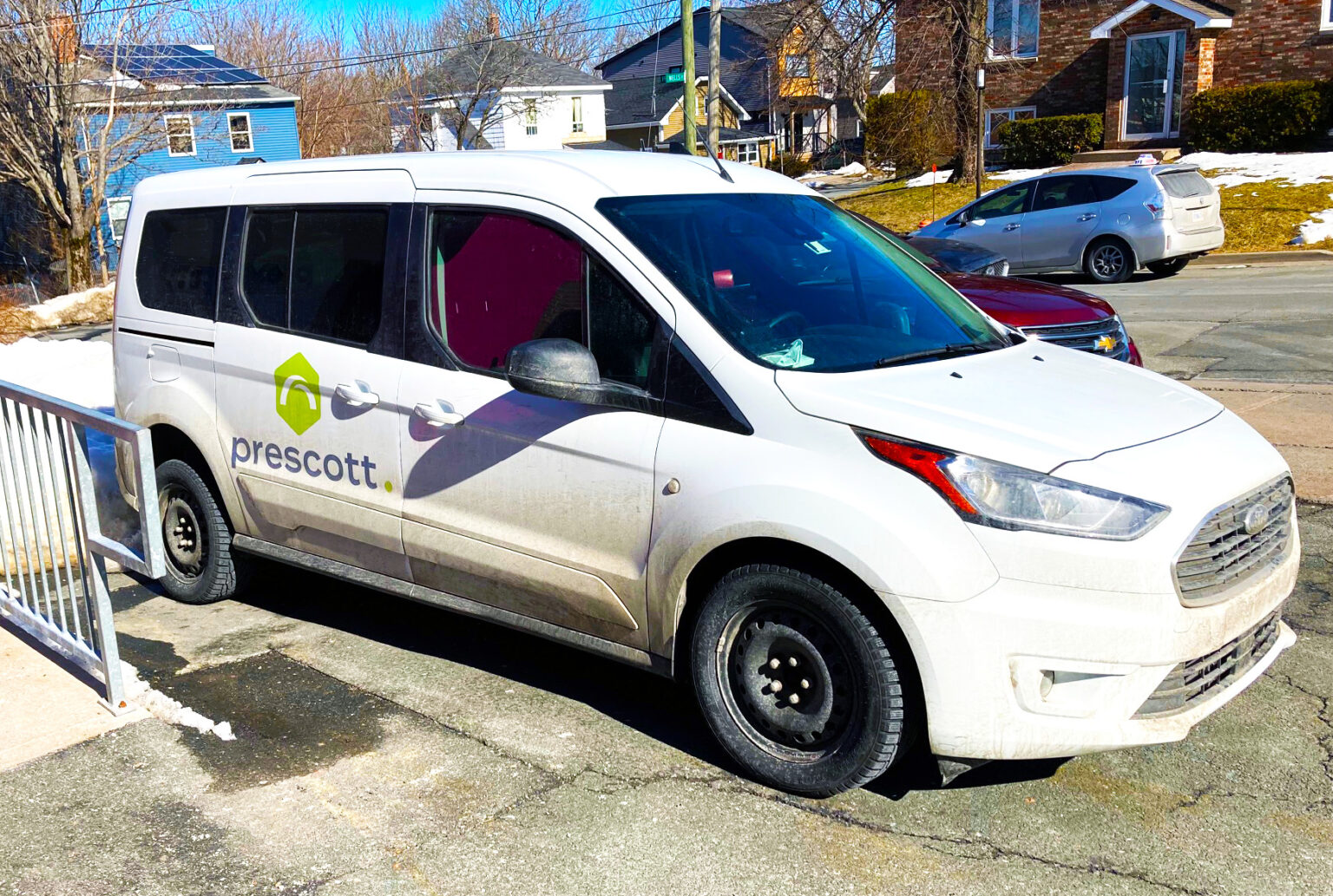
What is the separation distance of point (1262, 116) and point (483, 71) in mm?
35223

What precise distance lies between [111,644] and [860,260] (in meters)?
3.15

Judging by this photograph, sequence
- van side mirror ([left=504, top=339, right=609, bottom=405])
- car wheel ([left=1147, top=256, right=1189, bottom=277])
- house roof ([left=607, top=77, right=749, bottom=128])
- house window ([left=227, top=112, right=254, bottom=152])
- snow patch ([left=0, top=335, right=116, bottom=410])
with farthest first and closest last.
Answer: house roof ([left=607, top=77, right=749, bottom=128]), house window ([left=227, top=112, right=254, bottom=152]), car wheel ([left=1147, top=256, right=1189, bottom=277]), snow patch ([left=0, top=335, right=116, bottom=410]), van side mirror ([left=504, top=339, right=609, bottom=405])

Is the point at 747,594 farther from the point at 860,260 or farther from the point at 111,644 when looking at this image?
the point at 111,644

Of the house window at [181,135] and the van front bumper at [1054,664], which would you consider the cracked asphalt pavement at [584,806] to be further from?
the house window at [181,135]

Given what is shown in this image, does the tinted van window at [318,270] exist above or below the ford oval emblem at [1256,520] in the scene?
above

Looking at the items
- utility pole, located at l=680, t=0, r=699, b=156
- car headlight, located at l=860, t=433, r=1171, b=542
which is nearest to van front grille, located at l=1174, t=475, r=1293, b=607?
car headlight, located at l=860, t=433, r=1171, b=542

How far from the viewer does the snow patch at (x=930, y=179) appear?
31.2 metres

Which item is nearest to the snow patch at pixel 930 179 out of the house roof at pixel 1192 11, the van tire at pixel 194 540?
the house roof at pixel 1192 11

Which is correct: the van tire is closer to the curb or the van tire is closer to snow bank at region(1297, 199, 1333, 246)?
the curb

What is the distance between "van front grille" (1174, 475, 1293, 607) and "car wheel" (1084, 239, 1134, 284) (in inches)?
563

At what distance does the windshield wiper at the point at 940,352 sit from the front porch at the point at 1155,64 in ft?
95.0

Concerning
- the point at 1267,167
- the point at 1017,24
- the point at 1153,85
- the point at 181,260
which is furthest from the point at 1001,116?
the point at 181,260

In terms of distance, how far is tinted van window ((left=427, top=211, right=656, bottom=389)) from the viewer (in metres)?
4.12

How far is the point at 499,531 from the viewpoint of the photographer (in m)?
4.39
